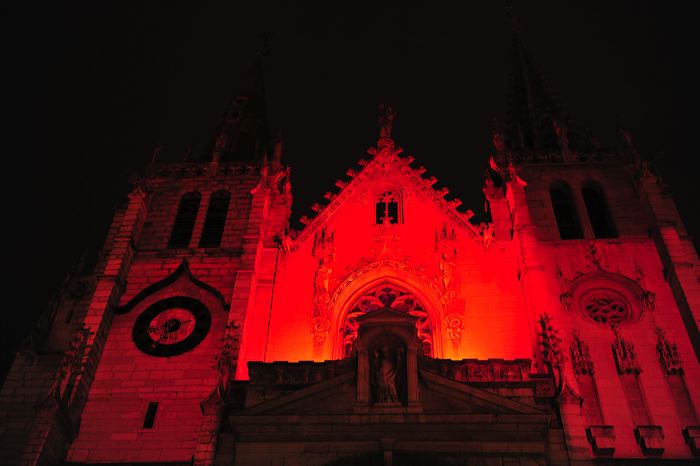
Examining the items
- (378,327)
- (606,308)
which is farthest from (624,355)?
(378,327)

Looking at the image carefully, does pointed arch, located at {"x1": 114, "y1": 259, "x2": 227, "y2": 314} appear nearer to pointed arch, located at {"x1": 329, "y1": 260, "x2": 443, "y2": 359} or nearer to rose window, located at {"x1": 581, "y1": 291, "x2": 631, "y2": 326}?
pointed arch, located at {"x1": 329, "y1": 260, "x2": 443, "y2": 359}

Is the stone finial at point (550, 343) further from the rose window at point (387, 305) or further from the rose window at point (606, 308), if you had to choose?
the rose window at point (387, 305)

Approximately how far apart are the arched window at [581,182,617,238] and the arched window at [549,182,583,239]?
1.59ft

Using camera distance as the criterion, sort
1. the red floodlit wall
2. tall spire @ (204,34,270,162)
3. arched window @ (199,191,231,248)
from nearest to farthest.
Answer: the red floodlit wall < arched window @ (199,191,231,248) < tall spire @ (204,34,270,162)

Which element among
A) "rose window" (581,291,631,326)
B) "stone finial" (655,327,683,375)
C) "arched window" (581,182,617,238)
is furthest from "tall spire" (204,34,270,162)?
"stone finial" (655,327,683,375)

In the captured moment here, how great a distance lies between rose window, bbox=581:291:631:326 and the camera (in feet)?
76.6

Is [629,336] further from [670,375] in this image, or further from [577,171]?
[577,171]

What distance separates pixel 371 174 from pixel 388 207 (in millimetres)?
1526

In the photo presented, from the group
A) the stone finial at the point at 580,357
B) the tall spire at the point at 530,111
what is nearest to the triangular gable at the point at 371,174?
the stone finial at the point at 580,357

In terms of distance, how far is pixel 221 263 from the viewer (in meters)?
26.2

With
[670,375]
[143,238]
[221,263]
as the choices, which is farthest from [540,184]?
[143,238]

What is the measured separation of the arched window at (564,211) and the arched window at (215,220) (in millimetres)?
11075

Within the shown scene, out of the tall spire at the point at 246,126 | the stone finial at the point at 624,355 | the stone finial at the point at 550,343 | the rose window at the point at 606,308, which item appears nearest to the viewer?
the stone finial at the point at 550,343

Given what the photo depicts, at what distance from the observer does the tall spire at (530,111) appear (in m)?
34.4
